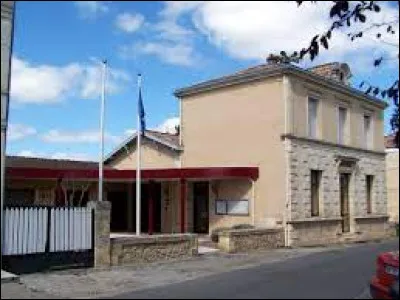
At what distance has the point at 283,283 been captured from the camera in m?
15.1

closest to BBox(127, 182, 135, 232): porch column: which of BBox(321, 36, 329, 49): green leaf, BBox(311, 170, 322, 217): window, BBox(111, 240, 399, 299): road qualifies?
BBox(311, 170, 322, 217): window

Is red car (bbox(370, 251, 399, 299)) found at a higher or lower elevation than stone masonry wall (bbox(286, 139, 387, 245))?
lower

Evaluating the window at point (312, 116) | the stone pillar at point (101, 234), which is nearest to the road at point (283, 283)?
the stone pillar at point (101, 234)

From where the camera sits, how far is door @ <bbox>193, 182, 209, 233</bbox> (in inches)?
1188

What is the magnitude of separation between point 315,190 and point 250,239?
6206 millimetres

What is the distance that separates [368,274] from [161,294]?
19.3 ft

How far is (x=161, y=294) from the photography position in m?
13.8

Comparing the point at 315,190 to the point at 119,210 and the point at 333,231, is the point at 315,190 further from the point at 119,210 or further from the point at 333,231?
the point at 119,210

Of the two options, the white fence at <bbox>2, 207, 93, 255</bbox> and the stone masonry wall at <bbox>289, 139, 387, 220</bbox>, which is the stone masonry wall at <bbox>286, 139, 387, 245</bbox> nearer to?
the stone masonry wall at <bbox>289, 139, 387, 220</bbox>

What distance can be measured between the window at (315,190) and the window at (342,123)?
2.98 m

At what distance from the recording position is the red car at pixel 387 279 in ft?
35.3

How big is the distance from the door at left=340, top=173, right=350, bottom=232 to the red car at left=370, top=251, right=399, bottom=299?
20524mm

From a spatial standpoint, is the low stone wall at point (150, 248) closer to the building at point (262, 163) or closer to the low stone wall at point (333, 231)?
the building at point (262, 163)

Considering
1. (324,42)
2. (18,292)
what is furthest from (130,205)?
(324,42)
